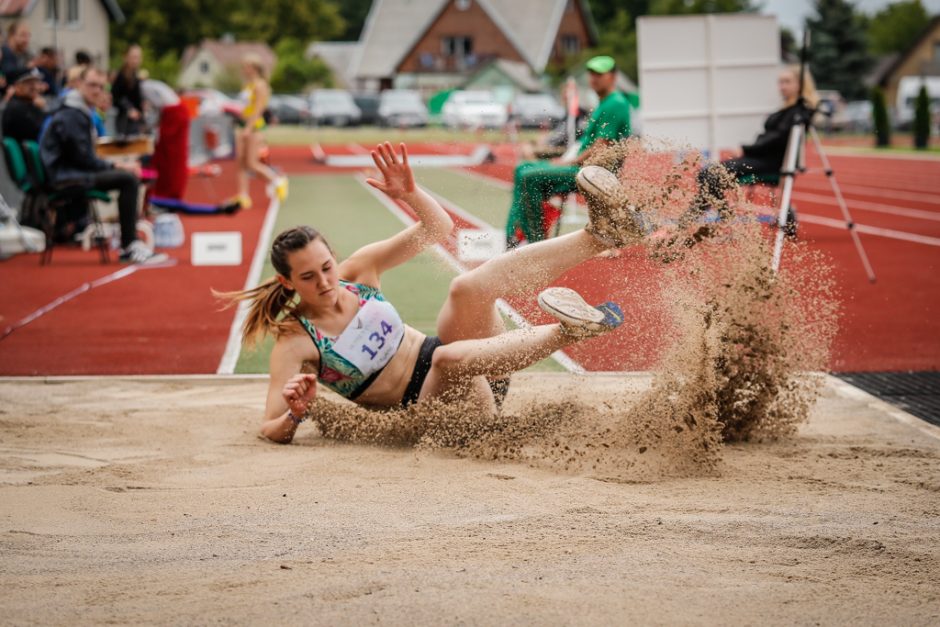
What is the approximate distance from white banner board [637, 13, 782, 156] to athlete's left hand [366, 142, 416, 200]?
7.97 m

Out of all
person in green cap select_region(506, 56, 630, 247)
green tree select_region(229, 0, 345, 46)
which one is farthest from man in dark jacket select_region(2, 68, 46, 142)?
green tree select_region(229, 0, 345, 46)

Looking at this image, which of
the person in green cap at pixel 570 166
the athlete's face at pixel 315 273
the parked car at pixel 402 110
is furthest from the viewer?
the parked car at pixel 402 110

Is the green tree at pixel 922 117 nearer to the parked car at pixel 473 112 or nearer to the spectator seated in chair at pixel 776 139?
the parked car at pixel 473 112

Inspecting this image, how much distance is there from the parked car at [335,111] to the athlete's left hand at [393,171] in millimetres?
49722

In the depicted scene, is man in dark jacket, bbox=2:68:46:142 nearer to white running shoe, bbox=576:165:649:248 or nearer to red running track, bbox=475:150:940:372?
red running track, bbox=475:150:940:372

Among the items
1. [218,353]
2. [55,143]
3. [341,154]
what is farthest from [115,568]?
[341,154]

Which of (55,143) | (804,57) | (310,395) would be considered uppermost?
(804,57)

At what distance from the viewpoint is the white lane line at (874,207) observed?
16853mm

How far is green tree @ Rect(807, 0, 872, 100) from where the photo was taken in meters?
67.2

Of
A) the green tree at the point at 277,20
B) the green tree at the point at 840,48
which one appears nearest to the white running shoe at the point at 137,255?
the green tree at the point at 840,48

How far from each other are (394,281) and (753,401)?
5.54 m

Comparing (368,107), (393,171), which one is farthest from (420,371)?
(368,107)

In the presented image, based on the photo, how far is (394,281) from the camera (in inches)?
408

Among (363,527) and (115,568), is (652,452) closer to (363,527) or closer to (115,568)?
(363,527)
